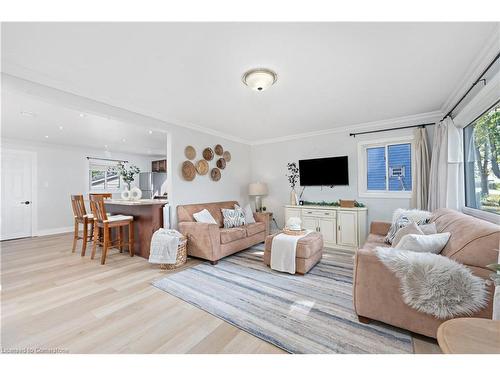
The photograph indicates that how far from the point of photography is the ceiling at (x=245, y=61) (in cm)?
161

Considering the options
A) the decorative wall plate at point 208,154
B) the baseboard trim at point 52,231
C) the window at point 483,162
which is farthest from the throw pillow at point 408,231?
the baseboard trim at point 52,231

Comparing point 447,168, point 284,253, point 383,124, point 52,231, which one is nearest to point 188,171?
point 284,253

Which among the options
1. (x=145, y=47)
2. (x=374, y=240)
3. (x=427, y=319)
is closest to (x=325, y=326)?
(x=427, y=319)

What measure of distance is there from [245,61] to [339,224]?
3.15 meters

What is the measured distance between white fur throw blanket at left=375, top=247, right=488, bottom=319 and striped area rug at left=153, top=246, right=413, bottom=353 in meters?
0.36

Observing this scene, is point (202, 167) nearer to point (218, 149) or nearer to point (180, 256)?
point (218, 149)

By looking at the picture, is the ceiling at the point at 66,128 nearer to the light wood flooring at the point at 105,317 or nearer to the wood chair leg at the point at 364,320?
the light wood flooring at the point at 105,317

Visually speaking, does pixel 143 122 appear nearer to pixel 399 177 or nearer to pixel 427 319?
pixel 427 319

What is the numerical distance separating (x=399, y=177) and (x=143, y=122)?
441 centimetres

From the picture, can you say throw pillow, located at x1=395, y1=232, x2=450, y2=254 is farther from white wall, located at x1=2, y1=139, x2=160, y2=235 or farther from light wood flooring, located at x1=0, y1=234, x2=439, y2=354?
white wall, located at x1=2, y1=139, x2=160, y2=235

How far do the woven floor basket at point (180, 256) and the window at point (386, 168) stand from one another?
3320mm

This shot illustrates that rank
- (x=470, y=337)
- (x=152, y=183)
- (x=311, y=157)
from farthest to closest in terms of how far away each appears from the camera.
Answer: (x=152, y=183)
(x=311, y=157)
(x=470, y=337)

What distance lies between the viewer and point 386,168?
4.00m
